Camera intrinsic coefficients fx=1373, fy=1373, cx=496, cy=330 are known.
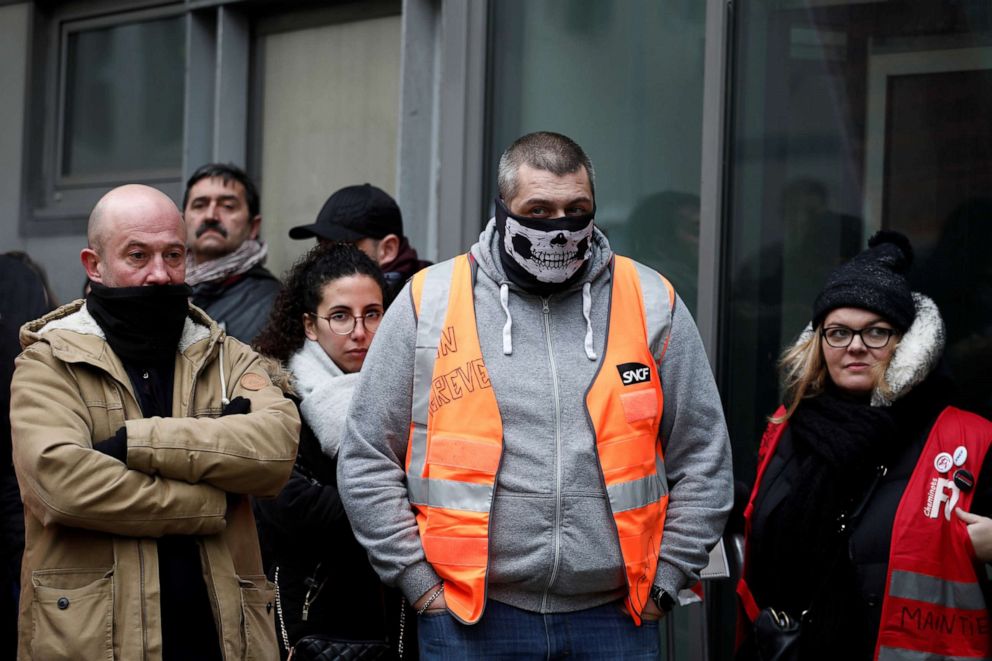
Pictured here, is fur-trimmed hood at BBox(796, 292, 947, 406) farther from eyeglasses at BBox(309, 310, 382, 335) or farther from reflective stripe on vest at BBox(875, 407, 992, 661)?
eyeglasses at BBox(309, 310, 382, 335)

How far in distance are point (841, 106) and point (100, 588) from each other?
3541mm

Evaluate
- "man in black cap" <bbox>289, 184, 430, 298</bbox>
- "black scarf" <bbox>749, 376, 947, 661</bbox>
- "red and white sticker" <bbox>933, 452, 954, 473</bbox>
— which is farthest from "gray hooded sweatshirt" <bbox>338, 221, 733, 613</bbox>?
"man in black cap" <bbox>289, 184, 430, 298</bbox>

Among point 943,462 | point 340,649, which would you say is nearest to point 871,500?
point 943,462

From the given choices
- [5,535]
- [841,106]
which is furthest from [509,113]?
[5,535]

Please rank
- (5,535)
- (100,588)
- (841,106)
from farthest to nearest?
(841,106), (5,535), (100,588)

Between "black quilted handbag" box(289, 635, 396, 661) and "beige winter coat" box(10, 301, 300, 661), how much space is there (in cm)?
30

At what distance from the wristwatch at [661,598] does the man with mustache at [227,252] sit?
2542 mm

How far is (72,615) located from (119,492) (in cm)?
32

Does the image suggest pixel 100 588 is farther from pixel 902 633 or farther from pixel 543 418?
pixel 902 633

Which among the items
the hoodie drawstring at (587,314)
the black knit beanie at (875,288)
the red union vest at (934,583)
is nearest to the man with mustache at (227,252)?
the hoodie drawstring at (587,314)

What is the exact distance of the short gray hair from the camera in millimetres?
3586

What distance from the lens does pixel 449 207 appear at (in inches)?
258

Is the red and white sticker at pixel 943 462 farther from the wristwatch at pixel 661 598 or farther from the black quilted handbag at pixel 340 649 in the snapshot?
the black quilted handbag at pixel 340 649

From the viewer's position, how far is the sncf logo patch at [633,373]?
354 cm
